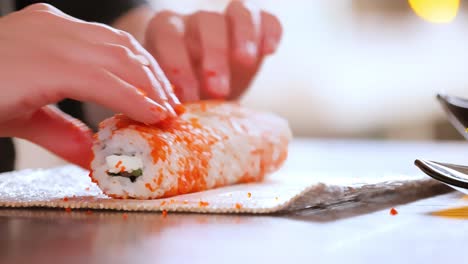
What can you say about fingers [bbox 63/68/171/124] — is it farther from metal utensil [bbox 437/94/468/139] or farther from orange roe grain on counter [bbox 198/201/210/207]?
metal utensil [bbox 437/94/468/139]

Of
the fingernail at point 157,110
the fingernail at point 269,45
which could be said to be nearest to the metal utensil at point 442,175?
the fingernail at point 157,110

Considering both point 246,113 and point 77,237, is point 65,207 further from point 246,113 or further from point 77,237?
point 246,113

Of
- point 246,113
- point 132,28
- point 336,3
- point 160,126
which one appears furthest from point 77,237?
point 336,3

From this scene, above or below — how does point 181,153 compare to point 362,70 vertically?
below

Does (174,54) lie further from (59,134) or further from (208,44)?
(59,134)

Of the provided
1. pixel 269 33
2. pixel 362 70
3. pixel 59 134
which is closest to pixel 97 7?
pixel 269 33

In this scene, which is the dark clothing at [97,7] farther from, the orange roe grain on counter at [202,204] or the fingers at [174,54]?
the orange roe grain on counter at [202,204]

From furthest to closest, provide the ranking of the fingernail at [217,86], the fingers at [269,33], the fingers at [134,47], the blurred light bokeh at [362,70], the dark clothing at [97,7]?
the blurred light bokeh at [362,70] → the dark clothing at [97,7] → the fingers at [269,33] → the fingernail at [217,86] → the fingers at [134,47]
